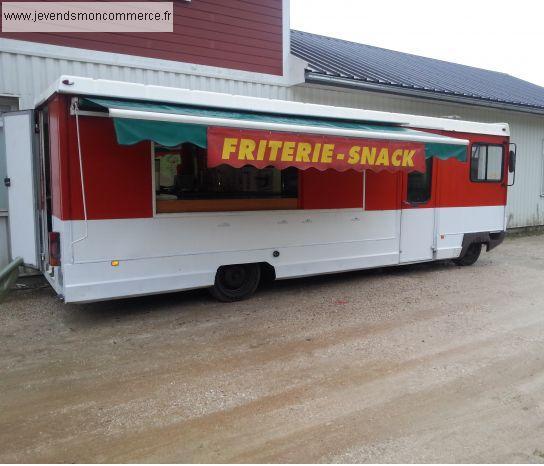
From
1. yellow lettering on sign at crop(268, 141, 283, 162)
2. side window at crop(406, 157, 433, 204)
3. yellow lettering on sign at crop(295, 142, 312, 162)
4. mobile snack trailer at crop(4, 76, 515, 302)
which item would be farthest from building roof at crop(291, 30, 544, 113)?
yellow lettering on sign at crop(268, 141, 283, 162)

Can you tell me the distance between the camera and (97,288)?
5.41 m

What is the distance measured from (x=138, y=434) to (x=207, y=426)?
1.50ft

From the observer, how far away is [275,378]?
167 inches

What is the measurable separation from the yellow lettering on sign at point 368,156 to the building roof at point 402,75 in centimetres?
369

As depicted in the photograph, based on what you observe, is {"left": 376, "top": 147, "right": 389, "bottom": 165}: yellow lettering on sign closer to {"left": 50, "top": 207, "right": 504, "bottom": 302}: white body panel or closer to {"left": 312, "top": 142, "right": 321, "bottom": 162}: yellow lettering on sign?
{"left": 312, "top": 142, "right": 321, "bottom": 162}: yellow lettering on sign

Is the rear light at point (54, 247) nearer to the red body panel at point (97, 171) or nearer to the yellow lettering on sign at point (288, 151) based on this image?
the red body panel at point (97, 171)

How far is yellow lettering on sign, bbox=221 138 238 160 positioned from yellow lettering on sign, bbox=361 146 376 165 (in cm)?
176

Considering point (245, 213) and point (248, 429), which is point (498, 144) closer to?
point (245, 213)

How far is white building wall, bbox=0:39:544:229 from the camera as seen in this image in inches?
282

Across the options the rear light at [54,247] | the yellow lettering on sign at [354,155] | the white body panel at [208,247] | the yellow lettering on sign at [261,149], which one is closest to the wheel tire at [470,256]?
the white body panel at [208,247]

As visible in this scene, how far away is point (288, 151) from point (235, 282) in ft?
6.54

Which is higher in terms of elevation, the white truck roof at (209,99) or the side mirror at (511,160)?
the white truck roof at (209,99)

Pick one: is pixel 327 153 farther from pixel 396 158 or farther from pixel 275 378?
pixel 275 378

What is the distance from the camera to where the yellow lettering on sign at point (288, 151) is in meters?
5.52
